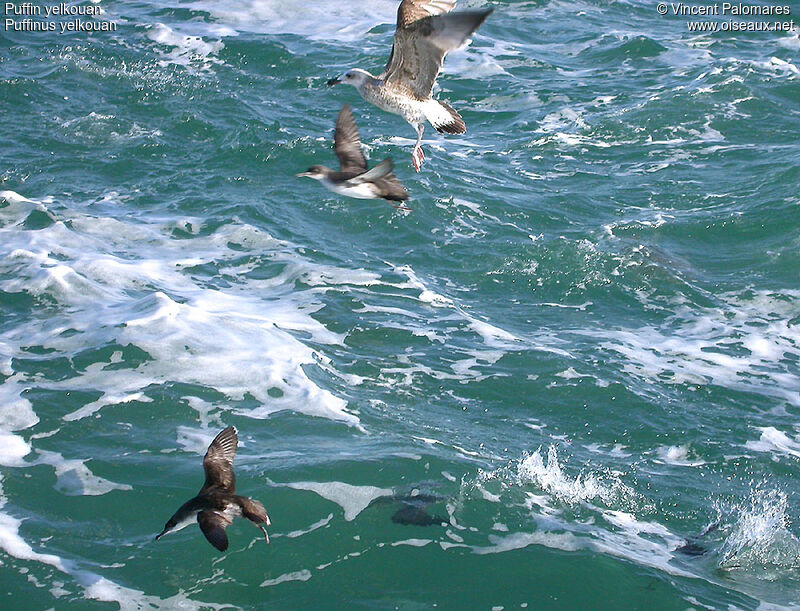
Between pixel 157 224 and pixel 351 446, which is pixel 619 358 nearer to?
pixel 351 446

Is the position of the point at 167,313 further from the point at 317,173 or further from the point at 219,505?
the point at 219,505

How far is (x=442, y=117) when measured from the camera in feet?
29.1

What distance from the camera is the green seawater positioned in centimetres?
759

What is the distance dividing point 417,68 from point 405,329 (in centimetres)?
349

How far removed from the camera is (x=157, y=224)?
45.4 feet

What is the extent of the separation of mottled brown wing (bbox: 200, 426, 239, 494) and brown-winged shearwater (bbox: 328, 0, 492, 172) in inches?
126

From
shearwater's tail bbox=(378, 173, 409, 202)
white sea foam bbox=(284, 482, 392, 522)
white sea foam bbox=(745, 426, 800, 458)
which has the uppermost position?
shearwater's tail bbox=(378, 173, 409, 202)

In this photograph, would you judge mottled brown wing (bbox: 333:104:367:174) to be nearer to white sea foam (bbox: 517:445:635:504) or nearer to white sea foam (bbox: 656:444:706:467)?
white sea foam (bbox: 517:445:635:504)

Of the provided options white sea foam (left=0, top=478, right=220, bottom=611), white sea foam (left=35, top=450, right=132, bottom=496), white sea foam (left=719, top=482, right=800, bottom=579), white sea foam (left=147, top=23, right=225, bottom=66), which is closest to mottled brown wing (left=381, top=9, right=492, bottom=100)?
white sea foam (left=35, top=450, right=132, bottom=496)

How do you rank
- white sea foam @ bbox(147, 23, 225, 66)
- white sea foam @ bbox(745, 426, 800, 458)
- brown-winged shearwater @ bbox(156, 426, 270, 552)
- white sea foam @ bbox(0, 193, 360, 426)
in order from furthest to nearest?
white sea foam @ bbox(147, 23, 225, 66) < white sea foam @ bbox(0, 193, 360, 426) < white sea foam @ bbox(745, 426, 800, 458) < brown-winged shearwater @ bbox(156, 426, 270, 552)

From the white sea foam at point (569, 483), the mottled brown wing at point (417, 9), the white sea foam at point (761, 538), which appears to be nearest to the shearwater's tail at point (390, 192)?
the mottled brown wing at point (417, 9)

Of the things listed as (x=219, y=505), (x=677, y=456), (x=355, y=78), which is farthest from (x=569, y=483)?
(x=355, y=78)

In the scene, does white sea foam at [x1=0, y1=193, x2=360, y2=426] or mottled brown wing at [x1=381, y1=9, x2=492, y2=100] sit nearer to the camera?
mottled brown wing at [x1=381, y1=9, x2=492, y2=100]

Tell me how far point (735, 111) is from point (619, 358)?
820cm
